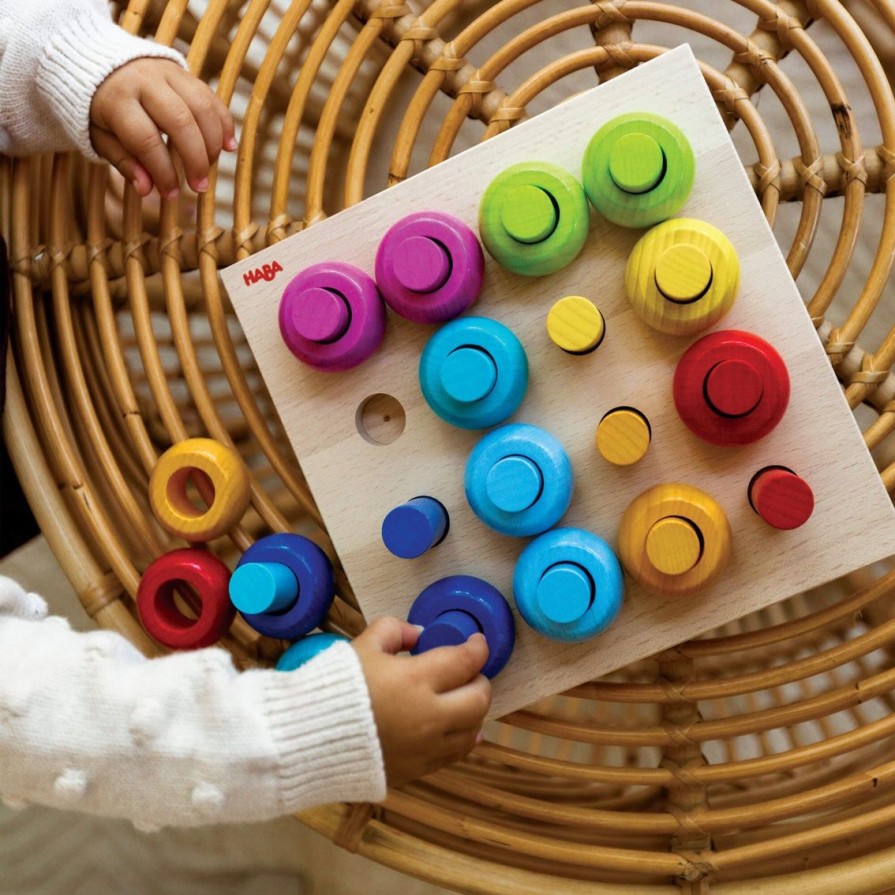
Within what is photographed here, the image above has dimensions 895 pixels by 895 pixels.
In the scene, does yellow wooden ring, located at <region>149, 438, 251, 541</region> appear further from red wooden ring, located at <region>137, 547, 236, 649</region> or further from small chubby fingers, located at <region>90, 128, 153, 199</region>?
small chubby fingers, located at <region>90, 128, 153, 199</region>

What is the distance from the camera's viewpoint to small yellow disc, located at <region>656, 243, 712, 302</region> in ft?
1.41

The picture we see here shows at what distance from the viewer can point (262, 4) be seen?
56 centimetres

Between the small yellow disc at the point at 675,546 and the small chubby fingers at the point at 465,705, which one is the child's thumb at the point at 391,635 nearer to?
the small chubby fingers at the point at 465,705

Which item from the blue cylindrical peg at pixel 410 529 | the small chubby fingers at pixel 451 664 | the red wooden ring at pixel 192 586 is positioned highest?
the blue cylindrical peg at pixel 410 529

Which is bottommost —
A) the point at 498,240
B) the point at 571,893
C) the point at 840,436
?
the point at 571,893

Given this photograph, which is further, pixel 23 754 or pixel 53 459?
pixel 53 459

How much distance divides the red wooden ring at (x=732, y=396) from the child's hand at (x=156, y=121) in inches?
12.6

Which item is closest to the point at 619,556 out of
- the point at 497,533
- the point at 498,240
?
the point at 497,533

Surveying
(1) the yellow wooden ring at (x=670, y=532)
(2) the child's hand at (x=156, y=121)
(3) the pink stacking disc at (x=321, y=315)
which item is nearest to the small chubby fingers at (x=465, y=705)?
(1) the yellow wooden ring at (x=670, y=532)

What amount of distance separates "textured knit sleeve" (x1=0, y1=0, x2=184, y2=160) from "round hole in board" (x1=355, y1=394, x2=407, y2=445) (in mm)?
243

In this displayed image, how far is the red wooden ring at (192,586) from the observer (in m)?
0.51

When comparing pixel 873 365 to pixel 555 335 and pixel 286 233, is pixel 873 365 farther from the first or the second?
pixel 286 233

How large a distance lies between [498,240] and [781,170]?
190mm

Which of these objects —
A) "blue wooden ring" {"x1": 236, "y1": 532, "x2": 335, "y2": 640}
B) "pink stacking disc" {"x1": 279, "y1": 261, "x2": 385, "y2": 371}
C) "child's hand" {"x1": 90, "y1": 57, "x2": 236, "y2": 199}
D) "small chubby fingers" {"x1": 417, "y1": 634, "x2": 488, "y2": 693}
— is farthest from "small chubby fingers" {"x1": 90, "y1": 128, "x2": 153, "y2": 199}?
"small chubby fingers" {"x1": 417, "y1": 634, "x2": 488, "y2": 693}
